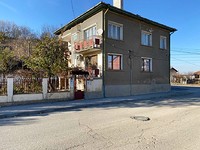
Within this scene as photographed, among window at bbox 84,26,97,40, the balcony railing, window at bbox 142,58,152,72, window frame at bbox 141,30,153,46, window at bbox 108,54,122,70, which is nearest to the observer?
the balcony railing

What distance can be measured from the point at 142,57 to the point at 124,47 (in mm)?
2929

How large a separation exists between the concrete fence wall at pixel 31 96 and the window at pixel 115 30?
7.16 metres

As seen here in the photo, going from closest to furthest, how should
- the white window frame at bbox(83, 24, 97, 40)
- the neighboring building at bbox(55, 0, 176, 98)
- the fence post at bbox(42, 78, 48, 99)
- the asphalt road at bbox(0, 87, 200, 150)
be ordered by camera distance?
the asphalt road at bbox(0, 87, 200, 150), the fence post at bbox(42, 78, 48, 99), the neighboring building at bbox(55, 0, 176, 98), the white window frame at bbox(83, 24, 97, 40)

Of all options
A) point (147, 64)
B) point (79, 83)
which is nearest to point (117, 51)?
point (79, 83)

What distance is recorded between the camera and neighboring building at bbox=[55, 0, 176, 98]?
1645cm

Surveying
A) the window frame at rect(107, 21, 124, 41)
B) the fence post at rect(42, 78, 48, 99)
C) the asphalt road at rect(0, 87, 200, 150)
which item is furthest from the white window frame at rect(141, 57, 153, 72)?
the asphalt road at rect(0, 87, 200, 150)

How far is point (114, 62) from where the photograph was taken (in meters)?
17.6

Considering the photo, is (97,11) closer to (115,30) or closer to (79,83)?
(115,30)

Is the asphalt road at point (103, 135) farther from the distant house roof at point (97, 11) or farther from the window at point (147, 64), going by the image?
the window at point (147, 64)

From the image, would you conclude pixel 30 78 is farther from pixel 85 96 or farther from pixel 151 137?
pixel 151 137

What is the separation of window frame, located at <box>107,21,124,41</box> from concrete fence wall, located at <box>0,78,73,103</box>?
23.4ft

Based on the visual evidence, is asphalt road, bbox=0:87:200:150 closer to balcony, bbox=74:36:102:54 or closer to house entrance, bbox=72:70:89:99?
house entrance, bbox=72:70:89:99

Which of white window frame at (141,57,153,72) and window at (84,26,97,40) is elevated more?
window at (84,26,97,40)

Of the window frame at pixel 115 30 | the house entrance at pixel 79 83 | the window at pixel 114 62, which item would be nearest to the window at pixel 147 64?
the window at pixel 114 62
